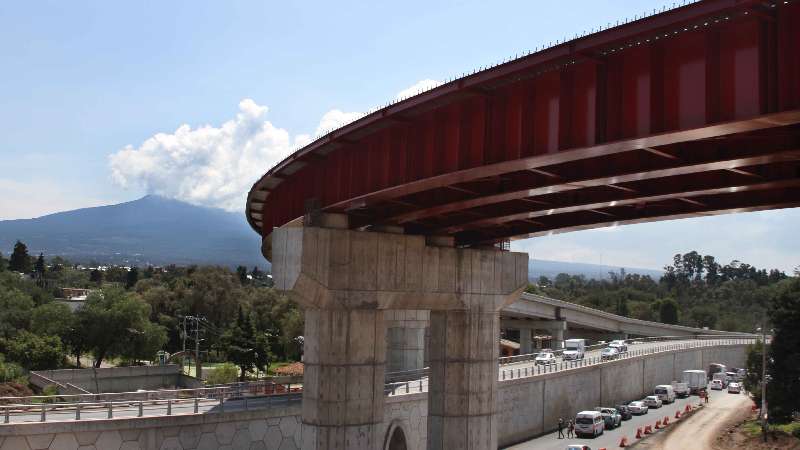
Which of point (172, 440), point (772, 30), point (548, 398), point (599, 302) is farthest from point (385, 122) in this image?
point (599, 302)

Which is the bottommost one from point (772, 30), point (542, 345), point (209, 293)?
point (542, 345)

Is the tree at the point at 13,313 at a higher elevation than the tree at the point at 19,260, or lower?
lower

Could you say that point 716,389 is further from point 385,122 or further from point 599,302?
point 599,302

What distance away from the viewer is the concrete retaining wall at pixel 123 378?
6278 cm

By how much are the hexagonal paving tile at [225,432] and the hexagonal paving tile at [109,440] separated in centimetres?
422

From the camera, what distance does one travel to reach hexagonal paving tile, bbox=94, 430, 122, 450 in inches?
1149

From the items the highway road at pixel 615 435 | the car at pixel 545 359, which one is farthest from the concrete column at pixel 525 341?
the car at pixel 545 359

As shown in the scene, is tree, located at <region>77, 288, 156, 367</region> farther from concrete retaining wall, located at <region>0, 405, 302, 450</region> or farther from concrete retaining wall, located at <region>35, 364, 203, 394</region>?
concrete retaining wall, located at <region>0, 405, 302, 450</region>

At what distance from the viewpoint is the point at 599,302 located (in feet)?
549

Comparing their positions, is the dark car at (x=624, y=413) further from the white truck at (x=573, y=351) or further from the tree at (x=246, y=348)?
the tree at (x=246, y=348)

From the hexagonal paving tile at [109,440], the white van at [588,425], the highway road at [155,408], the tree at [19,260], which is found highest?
the tree at [19,260]

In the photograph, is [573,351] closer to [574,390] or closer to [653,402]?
[653,402]

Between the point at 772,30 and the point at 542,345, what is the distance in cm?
12242

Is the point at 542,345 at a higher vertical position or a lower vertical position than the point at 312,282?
lower
